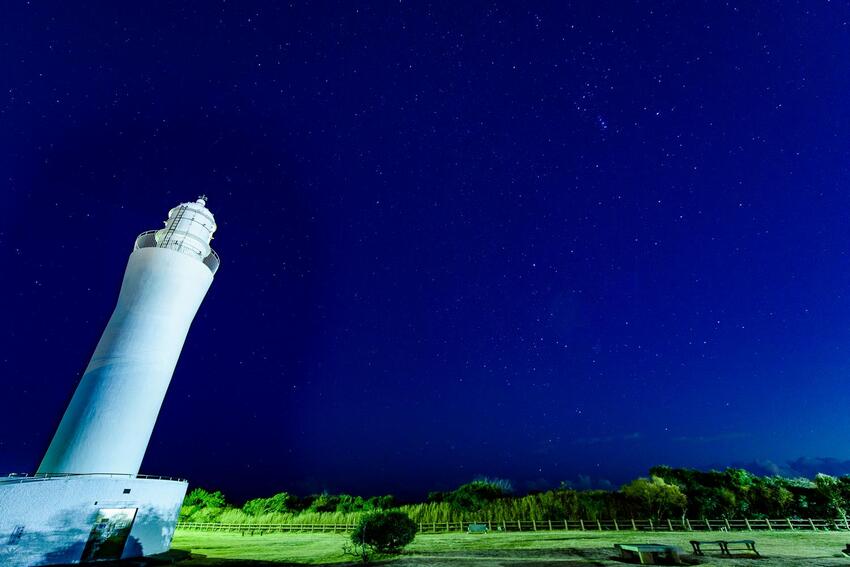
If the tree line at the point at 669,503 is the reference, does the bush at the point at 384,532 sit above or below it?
below

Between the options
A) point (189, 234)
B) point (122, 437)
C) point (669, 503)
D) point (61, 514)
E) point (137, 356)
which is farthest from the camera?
point (669, 503)

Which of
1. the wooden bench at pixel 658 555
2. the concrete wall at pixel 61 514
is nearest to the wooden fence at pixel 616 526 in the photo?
the wooden bench at pixel 658 555

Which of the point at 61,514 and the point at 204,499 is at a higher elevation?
the point at 204,499

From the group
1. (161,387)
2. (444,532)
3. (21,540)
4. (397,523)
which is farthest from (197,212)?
(444,532)

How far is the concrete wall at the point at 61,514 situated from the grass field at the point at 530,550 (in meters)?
3.24

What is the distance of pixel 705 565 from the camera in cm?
1434

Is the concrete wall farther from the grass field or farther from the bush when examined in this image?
the bush

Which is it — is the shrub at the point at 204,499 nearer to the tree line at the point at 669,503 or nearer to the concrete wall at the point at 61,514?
the tree line at the point at 669,503

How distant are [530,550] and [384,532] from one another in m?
6.94

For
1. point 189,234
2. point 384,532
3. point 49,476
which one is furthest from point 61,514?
point 189,234

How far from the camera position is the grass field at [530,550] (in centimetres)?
1562

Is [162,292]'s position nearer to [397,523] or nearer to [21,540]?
[21,540]

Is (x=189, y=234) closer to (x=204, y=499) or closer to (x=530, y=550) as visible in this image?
(x=530, y=550)

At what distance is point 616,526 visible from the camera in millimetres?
27812
